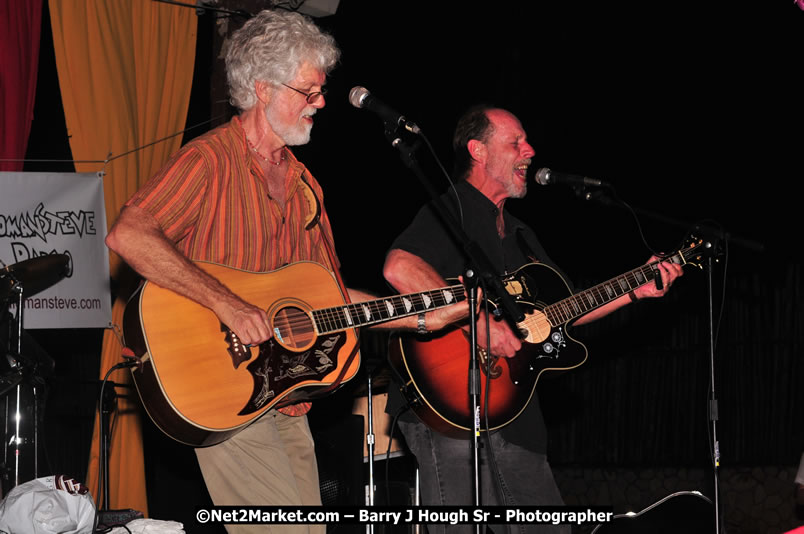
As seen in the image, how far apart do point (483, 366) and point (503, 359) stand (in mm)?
114

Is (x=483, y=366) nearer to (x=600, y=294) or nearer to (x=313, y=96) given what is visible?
(x=600, y=294)

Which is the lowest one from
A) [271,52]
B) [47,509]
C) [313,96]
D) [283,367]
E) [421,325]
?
[47,509]

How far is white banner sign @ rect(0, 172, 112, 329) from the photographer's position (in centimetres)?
543

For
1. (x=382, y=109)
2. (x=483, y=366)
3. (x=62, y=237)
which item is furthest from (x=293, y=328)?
(x=62, y=237)

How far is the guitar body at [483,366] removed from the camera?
394cm

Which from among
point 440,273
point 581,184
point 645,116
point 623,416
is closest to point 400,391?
point 440,273

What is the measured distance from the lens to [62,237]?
553 centimetres

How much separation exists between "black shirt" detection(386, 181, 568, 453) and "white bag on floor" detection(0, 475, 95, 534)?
1336mm

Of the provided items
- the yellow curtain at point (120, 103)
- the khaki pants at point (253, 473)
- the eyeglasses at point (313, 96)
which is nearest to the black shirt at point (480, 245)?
the eyeglasses at point (313, 96)

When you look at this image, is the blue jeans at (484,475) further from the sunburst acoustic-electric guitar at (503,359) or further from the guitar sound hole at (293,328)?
the guitar sound hole at (293,328)

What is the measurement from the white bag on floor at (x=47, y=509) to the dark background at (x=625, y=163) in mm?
4318

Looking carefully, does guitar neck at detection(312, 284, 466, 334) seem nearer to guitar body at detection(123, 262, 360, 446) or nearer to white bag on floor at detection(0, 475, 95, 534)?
guitar body at detection(123, 262, 360, 446)

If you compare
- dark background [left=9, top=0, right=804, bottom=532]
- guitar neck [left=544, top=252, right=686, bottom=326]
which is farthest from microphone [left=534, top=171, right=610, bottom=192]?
dark background [left=9, top=0, right=804, bottom=532]

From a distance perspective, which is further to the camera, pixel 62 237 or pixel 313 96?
pixel 62 237
